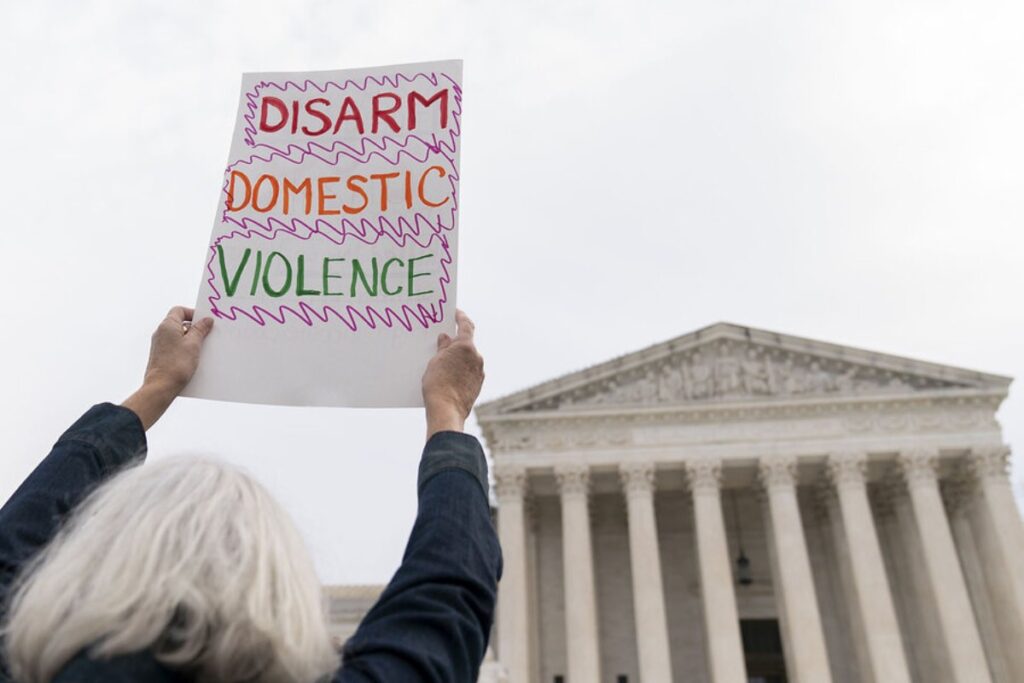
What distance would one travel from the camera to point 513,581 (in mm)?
27688

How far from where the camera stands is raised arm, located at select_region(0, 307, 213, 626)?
1.93 m

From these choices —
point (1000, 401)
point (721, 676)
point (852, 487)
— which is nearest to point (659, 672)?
point (721, 676)

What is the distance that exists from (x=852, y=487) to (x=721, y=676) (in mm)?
7669

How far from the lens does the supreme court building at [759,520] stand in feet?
87.4

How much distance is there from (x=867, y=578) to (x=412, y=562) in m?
28.3

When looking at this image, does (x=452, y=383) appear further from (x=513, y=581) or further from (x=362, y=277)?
(x=513, y=581)

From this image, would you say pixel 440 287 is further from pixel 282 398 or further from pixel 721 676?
pixel 721 676

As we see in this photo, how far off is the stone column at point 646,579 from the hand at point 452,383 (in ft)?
83.2

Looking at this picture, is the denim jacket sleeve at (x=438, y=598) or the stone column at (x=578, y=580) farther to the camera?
the stone column at (x=578, y=580)

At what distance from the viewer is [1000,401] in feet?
95.7

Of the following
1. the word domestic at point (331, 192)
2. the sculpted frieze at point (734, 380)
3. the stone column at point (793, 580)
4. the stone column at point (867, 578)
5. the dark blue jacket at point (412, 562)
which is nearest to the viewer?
the dark blue jacket at point (412, 562)

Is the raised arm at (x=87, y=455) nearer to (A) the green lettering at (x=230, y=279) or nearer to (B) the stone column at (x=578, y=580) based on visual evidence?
(A) the green lettering at (x=230, y=279)

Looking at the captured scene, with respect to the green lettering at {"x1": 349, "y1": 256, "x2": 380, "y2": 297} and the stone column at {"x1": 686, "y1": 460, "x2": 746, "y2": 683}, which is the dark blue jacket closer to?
the green lettering at {"x1": 349, "y1": 256, "x2": 380, "y2": 297}

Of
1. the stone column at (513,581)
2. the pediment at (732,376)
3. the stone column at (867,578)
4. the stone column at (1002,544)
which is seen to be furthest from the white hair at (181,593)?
the stone column at (1002,544)
